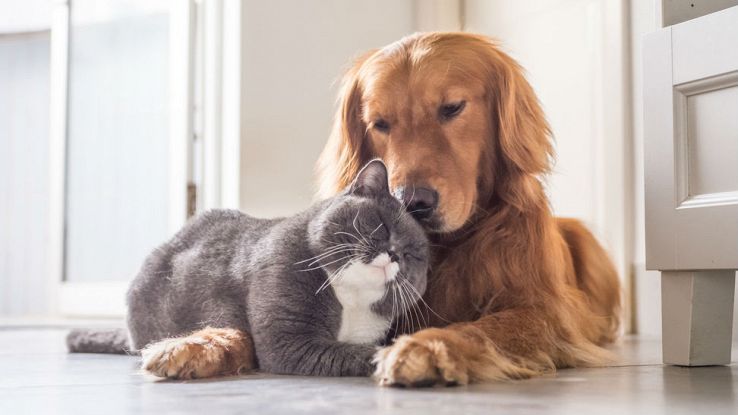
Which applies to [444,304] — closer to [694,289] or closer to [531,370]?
[531,370]

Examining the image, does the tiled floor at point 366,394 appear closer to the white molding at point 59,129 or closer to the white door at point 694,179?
the white door at point 694,179

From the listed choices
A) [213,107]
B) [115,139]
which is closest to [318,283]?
[213,107]

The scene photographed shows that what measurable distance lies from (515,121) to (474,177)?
0.56 ft

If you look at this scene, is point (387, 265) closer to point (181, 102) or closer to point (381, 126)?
point (381, 126)

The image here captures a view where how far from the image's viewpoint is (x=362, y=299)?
145 centimetres

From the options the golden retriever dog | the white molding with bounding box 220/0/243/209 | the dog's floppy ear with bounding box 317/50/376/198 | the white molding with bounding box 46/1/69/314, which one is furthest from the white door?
the white molding with bounding box 46/1/69/314

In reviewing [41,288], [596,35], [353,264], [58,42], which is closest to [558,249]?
[353,264]

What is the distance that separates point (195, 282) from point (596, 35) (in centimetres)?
167

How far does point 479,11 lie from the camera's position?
3.13m

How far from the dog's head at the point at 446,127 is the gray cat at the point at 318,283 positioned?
13cm

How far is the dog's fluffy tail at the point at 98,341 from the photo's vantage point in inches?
78.1

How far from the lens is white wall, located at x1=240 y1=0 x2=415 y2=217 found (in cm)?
288

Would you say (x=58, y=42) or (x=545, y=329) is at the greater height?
(x=58, y=42)

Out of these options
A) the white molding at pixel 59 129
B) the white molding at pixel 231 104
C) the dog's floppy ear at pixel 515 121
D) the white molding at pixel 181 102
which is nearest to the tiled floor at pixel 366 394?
the dog's floppy ear at pixel 515 121
